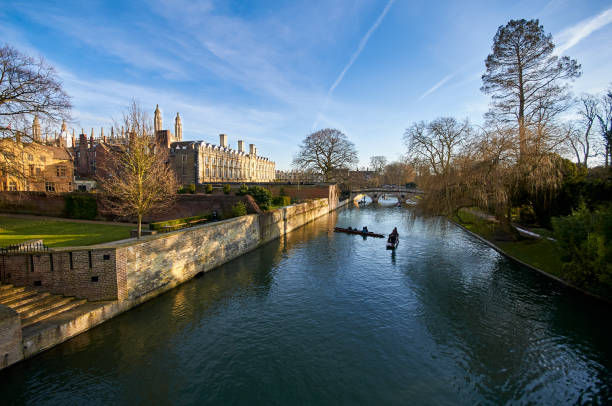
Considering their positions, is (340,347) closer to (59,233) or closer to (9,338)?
(9,338)

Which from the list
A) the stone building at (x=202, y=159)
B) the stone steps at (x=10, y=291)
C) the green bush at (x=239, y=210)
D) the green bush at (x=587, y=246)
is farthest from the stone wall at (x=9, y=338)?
the stone building at (x=202, y=159)

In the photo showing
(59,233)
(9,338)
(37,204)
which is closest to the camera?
(9,338)

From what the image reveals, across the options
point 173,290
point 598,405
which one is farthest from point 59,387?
point 598,405

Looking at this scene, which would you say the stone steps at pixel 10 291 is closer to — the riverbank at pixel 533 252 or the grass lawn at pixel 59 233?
the grass lawn at pixel 59 233

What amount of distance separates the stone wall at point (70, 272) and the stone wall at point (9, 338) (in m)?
2.95

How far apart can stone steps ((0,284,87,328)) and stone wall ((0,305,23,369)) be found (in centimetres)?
114

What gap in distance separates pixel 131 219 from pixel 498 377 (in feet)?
92.6

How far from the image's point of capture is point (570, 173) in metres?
18.2

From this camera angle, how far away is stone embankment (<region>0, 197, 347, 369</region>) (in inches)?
351

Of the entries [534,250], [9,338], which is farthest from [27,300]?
[534,250]

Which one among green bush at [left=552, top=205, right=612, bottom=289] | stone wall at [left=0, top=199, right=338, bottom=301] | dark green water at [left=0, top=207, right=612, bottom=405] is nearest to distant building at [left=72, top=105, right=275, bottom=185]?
stone wall at [left=0, top=199, right=338, bottom=301]

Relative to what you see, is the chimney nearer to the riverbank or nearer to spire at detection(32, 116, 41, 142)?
spire at detection(32, 116, 41, 142)

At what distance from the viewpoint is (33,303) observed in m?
10.3

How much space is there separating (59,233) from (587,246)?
29.8 m
